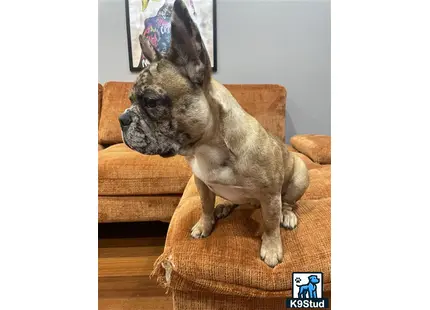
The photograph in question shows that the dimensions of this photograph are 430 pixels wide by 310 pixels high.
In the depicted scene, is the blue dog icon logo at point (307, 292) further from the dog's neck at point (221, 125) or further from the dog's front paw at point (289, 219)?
the dog's neck at point (221, 125)

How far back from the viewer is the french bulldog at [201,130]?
587 mm

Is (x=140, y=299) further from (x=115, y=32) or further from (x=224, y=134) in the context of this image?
(x=115, y=32)

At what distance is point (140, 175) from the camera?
1.32 m

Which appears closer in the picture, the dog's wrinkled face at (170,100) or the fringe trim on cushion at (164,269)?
the dog's wrinkled face at (170,100)

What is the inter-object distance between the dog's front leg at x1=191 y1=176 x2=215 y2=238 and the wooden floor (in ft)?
0.91

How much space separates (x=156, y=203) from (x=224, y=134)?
0.77 m

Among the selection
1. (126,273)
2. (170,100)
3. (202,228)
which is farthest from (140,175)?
(170,100)

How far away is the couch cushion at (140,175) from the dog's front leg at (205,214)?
49cm

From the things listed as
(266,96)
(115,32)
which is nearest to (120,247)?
(115,32)

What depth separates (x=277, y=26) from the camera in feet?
3.41

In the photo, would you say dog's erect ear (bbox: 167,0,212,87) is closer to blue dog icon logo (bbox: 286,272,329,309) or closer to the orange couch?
blue dog icon logo (bbox: 286,272,329,309)

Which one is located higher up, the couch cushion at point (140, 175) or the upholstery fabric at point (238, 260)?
the couch cushion at point (140, 175)

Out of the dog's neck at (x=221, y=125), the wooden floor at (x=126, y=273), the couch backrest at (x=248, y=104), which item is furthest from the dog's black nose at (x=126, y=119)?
the couch backrest at (x=248, y=104)

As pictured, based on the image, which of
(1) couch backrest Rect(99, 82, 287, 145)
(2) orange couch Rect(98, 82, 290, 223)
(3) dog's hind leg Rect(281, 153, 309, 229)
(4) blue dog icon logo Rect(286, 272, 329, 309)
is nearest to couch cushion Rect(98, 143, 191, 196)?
(2) orange couch Rect(98, 82, 290, 223)
